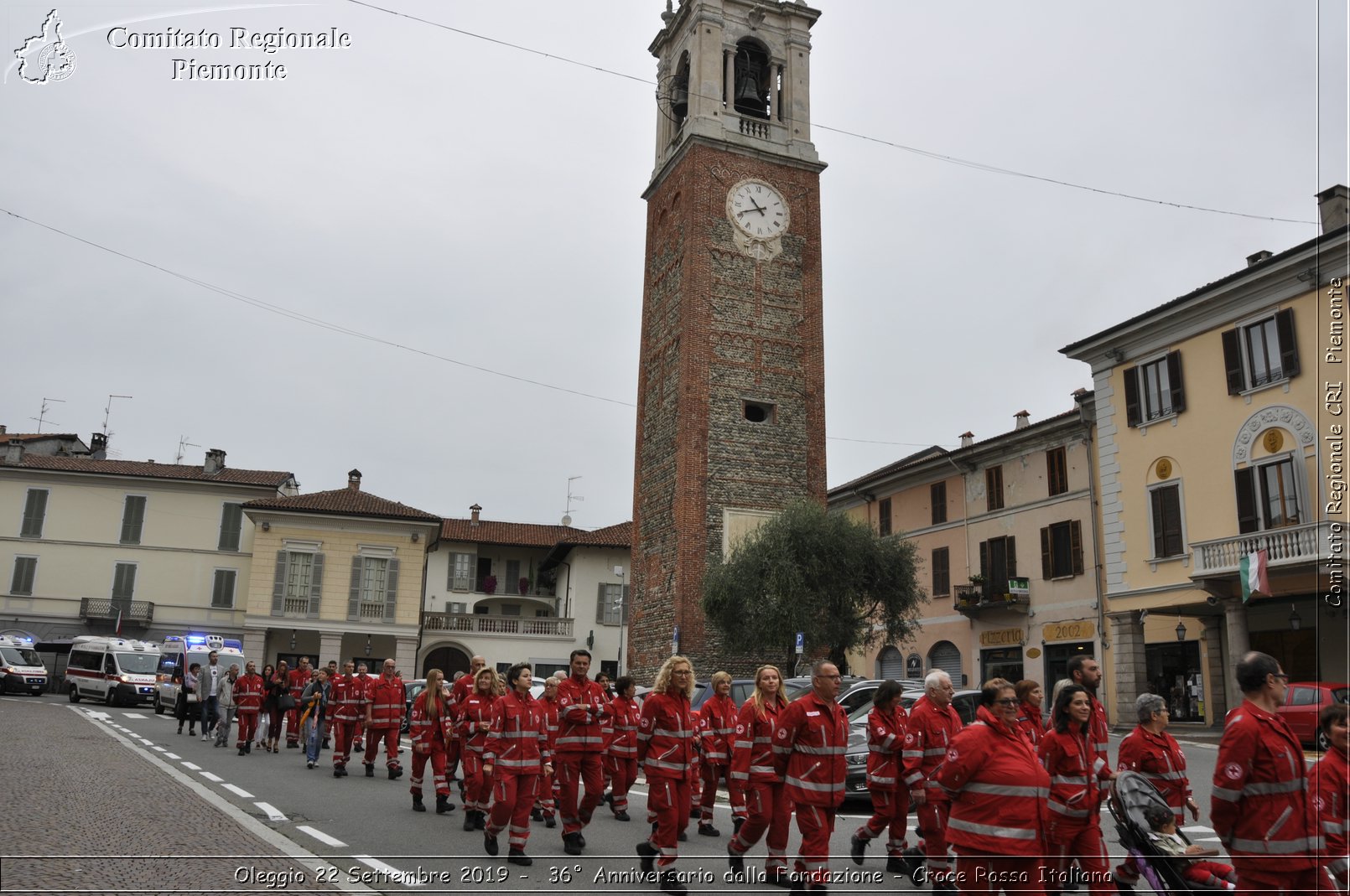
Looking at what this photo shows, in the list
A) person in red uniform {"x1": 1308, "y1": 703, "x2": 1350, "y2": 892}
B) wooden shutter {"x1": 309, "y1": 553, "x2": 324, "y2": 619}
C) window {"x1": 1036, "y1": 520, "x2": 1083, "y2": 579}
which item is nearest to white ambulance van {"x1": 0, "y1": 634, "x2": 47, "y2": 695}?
wooden shutter {"x1": 309, "y1": 553, "x2": 324, "y2": 619}

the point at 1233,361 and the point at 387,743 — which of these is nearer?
the point at 387,743

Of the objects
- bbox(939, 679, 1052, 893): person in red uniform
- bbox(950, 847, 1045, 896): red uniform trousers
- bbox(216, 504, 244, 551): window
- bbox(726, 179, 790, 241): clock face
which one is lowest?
bbox(950, 847, 1045, 896): red uniform trousers

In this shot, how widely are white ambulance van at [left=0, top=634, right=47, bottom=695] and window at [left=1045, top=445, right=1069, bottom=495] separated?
119 feet

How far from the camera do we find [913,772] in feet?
28.2

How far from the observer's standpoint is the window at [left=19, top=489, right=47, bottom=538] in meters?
48.1

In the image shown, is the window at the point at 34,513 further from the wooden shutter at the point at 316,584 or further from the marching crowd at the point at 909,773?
the marching crowd at the point at 909,773

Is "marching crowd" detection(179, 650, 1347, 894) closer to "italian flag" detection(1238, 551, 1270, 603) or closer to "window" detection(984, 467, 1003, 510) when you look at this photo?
"italian flag" detection(1238, 551, 1270, 603)

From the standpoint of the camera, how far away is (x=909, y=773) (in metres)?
8.64

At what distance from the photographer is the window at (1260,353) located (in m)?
23.8

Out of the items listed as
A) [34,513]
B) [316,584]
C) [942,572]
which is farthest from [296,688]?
[34,513]

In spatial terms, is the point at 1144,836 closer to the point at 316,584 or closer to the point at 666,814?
the point at 666,814

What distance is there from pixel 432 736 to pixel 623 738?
264 centimetres

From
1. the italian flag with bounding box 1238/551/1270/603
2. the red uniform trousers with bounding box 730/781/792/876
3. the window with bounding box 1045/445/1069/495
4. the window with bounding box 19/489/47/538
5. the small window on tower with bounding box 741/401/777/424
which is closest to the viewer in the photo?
the red uniform trousers with bounding box 730/781/792/876

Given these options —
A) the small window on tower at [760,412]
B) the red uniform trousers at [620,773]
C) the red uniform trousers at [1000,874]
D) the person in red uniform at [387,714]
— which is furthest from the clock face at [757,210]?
the red uniform trousers at [1000,874]
